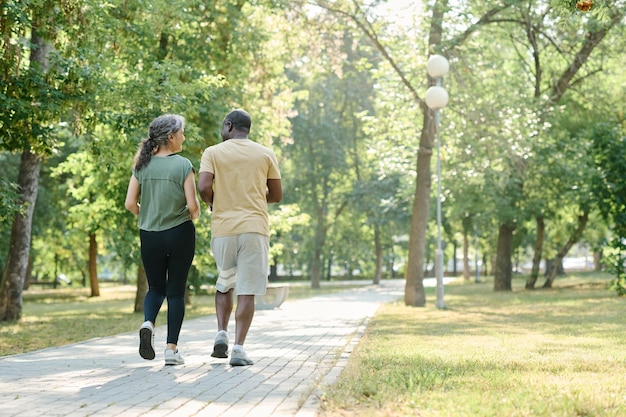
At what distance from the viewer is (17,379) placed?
22.0 ft

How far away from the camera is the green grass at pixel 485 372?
5141mm

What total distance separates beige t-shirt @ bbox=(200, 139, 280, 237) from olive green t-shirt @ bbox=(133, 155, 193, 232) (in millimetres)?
240

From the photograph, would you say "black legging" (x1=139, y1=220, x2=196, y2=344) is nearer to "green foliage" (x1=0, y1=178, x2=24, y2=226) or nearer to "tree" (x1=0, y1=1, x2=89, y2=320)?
"tree" (x1=0, y1=1, x2=89, y2=320)

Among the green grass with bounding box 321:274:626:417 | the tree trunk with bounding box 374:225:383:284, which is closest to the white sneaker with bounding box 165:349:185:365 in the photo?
the green grass with bounding box 321:274:626:417

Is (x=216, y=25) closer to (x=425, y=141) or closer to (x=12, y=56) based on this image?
(x=425, y=141)

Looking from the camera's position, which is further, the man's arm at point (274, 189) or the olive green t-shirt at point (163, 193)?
the man's arm at point (274, 189)

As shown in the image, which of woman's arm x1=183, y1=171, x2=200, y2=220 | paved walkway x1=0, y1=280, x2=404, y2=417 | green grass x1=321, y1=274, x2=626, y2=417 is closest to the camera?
green grass x1=321, y1=274, x2=626, y2=417

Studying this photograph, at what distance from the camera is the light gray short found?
745 cm

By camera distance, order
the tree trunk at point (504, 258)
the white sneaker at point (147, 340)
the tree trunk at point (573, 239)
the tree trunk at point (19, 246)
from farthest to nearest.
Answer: the tree trunk at point (573, 239) → the tree trunk at point (504, 258) → the tree trunk at point (19, 246) → the white sneaker at point (147, 340)

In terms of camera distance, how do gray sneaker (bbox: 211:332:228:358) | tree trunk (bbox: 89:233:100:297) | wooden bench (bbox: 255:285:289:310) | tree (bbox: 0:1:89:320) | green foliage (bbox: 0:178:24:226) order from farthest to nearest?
1. tree trunk (bbox: 89:233:100:297)
2. wooden bench (bbox: 255:285:289:310)
3. green foliage (bbox: 0:178:24:226)
4. tree (bbox: 0:1:89:320)
5. gray sneaker (bbox: 211:332:228:358)

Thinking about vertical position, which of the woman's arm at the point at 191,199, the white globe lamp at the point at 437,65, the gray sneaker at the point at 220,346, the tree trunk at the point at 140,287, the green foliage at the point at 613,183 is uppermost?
the white globe lamp at the point at 437,65

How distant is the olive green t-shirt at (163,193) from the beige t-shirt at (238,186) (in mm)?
240

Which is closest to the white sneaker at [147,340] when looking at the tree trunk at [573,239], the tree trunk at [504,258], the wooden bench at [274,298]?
the wooden bench at [274,298]

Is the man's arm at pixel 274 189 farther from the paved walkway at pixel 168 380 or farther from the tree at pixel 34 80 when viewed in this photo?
the tree at pixel 34 80
